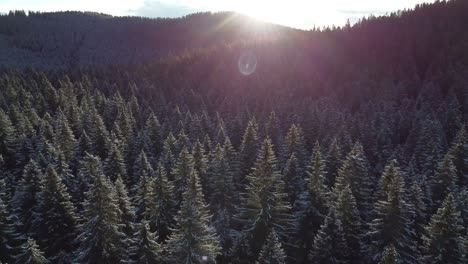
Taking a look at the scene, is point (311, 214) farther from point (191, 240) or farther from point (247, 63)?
point (247, 63)

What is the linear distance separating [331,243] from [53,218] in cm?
2133

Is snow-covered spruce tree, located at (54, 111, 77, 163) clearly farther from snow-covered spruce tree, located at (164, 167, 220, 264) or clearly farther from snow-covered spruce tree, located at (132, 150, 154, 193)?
snow-covered spruce tree, located at (164, 167, 220, 264)

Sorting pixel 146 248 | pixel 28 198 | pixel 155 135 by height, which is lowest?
pixel 155 135

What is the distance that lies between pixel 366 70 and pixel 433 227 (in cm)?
10213

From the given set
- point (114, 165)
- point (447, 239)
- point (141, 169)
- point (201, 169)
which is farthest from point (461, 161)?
point (114, 165)

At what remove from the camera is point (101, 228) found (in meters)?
23.7

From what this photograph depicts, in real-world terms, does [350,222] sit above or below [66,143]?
above

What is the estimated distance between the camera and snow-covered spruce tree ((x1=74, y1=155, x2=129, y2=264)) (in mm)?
23828

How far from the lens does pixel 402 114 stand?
72625mm

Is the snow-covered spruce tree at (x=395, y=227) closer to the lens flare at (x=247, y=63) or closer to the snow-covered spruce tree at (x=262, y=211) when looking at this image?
the snow-covered spruce tree at (x=262, y=211)

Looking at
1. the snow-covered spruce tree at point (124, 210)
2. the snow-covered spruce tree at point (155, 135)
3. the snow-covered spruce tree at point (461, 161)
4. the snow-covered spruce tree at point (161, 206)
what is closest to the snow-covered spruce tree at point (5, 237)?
the snow-covered spruce tree at point (124, 210)

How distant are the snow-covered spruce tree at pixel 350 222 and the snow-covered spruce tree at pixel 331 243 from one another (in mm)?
1288

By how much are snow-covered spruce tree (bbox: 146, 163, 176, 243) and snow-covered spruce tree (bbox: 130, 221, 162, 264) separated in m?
5.76

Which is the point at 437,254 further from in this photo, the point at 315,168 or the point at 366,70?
the point at 366,70
